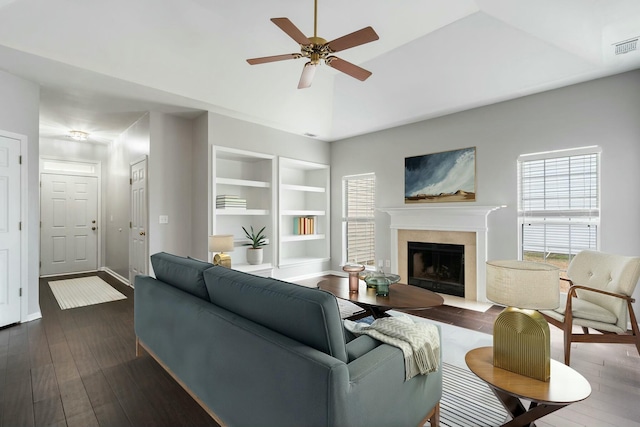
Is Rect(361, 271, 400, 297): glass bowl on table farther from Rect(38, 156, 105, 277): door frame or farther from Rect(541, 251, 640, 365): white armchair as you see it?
Rect(38, 156, 105, 277): door frame

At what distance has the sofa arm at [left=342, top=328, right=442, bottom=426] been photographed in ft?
3.93

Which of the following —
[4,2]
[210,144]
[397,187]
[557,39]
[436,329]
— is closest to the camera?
[436,329]

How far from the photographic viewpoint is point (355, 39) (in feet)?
7.96

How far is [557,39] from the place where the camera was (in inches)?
123

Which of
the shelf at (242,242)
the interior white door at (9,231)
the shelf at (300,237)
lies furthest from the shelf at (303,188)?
the interior white door at (9,231)

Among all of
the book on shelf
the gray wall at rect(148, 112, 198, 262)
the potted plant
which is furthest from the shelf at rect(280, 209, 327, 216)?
the gray wall at rect(148, 112, 198, 262)

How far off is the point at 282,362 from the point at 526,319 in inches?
49.6

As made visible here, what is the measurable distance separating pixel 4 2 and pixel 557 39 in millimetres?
5014

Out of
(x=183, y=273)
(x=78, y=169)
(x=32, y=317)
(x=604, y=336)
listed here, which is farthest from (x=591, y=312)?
(x=78, y=169)

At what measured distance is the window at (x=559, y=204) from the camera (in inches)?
141

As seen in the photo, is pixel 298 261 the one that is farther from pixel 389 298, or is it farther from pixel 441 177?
pixel 389 298

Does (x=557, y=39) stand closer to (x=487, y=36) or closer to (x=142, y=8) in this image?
(x=487, y=36)

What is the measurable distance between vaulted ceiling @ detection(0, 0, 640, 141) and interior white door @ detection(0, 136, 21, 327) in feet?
3.06

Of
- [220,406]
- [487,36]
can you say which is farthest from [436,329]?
[487,36]
